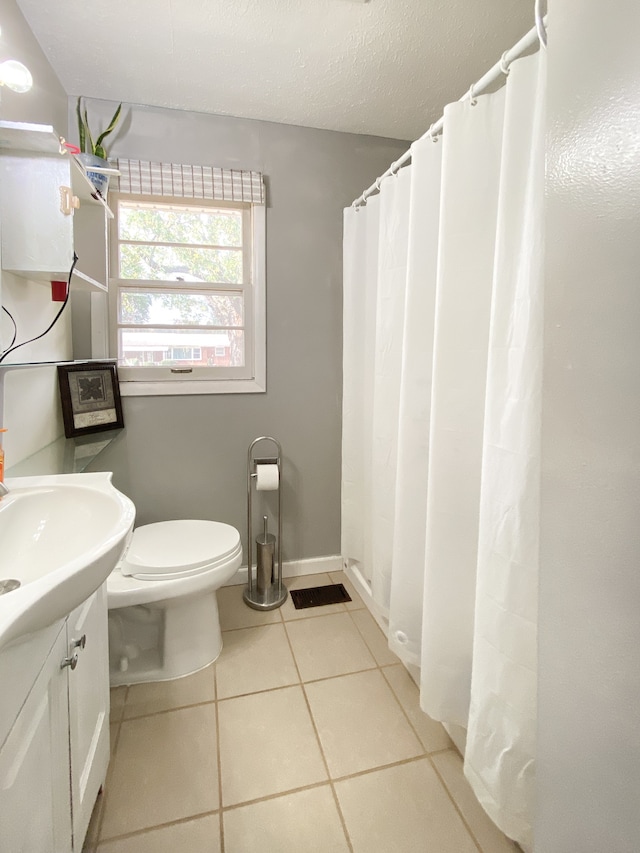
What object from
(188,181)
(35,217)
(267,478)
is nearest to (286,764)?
(267,478)

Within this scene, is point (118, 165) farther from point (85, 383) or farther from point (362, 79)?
point (362, 79)

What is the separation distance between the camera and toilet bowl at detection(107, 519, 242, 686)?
1502mm

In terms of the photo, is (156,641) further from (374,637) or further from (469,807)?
(469,807)

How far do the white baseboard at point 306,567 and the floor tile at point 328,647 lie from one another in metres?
0.37

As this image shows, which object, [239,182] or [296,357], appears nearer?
[239,182]

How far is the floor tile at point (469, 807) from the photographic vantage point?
106 centimetres

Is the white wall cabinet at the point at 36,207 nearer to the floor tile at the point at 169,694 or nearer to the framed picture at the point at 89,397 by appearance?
the framed picture at the point at 89,397

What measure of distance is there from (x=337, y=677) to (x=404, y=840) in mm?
572

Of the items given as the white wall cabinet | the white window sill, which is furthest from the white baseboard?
the white wall cabinet

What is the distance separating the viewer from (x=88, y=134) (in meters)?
1.74

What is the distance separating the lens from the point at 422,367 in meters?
1.35

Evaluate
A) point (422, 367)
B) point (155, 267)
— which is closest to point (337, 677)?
point (422, 367)

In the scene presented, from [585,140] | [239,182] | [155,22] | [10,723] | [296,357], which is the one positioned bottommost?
[10,723]

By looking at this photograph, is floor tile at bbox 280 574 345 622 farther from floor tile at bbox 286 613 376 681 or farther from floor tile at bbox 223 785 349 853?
floor tile at bbox 223 785 349 853
